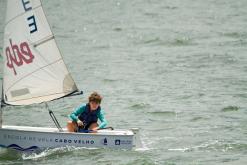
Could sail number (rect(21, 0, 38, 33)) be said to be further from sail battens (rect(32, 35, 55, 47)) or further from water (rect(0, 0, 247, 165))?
water (rect(0, 0, 247, 165))

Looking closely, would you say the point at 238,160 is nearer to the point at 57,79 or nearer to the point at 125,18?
the point at 57,79

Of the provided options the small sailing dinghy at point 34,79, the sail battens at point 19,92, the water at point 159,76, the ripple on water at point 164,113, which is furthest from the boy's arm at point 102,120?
the ripple on water at point 164,113

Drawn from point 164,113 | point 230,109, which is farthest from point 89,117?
point 230,109

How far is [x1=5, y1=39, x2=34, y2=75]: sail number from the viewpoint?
20703 mm

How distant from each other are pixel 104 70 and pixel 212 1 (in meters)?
22.1

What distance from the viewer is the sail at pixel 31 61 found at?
2058cm

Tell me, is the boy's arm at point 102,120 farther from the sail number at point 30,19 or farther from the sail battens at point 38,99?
the sail number at point 30,19

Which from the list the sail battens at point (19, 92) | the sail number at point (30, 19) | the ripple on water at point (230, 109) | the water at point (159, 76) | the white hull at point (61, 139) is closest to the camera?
the white hull at point (61, 139)

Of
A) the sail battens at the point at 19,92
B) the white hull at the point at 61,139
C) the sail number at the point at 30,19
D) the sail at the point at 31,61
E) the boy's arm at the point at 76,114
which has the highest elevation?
the sail number at the point at 30,19

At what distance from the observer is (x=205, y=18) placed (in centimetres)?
4750

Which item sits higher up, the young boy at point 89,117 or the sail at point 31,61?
the sail at point 31,61

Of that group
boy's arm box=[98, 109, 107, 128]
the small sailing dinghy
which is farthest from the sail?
boy's arm box=[98, 109, 107, 128]

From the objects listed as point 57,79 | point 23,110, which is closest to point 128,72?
Result: point 23,110

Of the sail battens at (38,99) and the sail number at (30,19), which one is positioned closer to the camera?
the sail number at (30,19)
